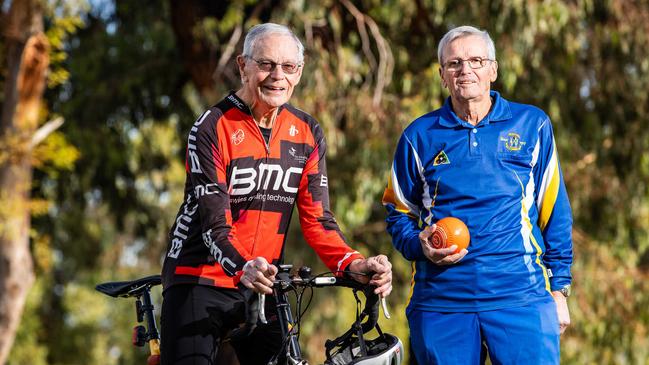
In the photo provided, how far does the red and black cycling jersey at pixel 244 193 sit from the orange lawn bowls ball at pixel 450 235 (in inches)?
14.2

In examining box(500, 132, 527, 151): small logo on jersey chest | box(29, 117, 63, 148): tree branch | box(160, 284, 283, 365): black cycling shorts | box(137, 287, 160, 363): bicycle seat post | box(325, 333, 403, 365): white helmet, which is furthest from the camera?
box(29, 117, 63, 148): tree branch

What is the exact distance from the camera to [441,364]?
4820 millimetres

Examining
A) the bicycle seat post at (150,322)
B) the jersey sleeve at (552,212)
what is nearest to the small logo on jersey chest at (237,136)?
the bicycle seat post at (150,322)

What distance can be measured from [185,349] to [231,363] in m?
0.27

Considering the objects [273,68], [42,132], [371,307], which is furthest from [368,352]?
[42,132]

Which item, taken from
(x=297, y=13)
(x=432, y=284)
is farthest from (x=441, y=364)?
(x=297, y=13)

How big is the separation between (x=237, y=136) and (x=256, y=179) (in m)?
0.20

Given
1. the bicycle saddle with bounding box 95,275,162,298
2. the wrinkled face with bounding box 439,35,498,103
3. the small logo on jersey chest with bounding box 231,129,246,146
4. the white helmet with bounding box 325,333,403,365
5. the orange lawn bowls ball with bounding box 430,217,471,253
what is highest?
the wrinkled face with bounding box 439,35,498,103

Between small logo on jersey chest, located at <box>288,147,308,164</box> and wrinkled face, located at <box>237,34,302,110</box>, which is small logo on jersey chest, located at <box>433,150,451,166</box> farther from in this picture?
wrinkled face, located at <box>237,34,302,110</box>

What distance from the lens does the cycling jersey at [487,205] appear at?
4.82m

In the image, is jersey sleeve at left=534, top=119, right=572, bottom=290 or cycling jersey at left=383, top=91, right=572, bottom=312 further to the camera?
jersey sleeve at left=534, top=119, right=572, bottom=290

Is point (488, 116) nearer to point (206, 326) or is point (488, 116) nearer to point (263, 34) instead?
point (263, 34)

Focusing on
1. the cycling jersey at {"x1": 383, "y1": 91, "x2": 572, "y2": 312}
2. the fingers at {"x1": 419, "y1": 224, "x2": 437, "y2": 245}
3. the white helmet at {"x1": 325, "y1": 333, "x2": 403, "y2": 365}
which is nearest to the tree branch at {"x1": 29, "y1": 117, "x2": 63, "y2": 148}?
the cycling jersey at {"x1": 383, "y1": 91, "x2": 572, "y2": 312}

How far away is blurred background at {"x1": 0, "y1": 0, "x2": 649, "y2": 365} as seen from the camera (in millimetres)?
13953
